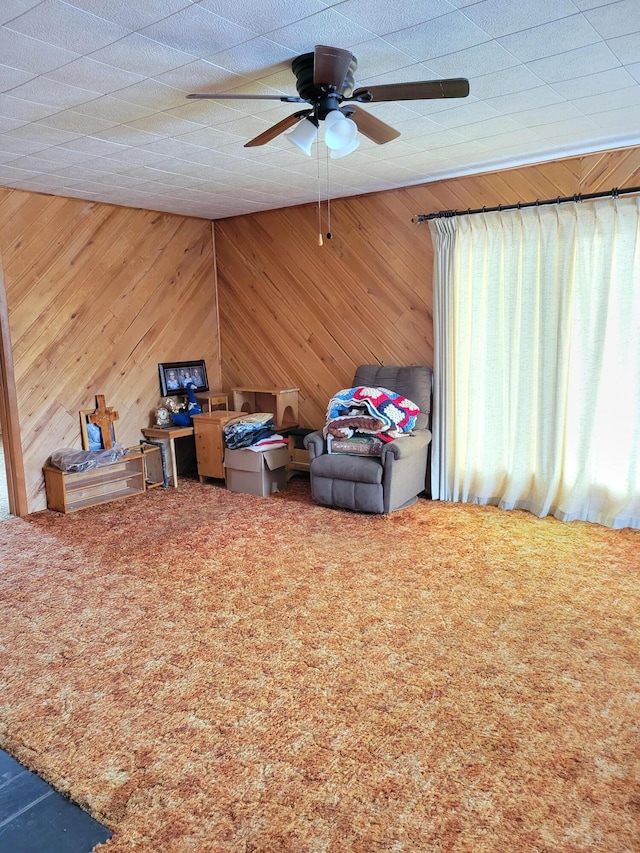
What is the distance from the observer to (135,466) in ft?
17.1

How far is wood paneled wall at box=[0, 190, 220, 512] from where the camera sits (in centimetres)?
454

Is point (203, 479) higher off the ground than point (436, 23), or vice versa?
point (436, 23)

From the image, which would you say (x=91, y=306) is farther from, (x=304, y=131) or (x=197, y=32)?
(x=197, y=32)

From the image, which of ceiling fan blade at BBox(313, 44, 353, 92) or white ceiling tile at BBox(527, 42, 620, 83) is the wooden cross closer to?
ceiling fan blade at BBox(313, 44, 353, 92)

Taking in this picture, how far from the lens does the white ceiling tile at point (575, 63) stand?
7.71 ft

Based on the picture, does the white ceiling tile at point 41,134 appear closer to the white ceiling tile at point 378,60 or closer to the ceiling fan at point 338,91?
Answer: the ceiling fan at point 338,91

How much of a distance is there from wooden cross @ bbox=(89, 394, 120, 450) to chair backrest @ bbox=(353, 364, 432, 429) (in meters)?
2.21

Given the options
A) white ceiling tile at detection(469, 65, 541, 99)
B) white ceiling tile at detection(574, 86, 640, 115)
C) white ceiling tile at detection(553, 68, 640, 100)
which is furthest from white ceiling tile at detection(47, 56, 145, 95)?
white ceiling tile at detection(574, 86, 640, 115)

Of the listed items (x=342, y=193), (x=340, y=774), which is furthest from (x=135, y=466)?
(x=340, y=774)

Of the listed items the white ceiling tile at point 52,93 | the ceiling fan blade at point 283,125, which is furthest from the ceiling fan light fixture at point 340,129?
the white ceiling tile at point 52,93

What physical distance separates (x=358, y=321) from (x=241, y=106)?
2.55m

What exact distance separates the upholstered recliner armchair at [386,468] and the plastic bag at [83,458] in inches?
65.3

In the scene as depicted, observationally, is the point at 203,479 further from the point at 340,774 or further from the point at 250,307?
the point at 340,774

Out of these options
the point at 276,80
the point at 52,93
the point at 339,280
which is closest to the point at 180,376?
the point at 339,280
